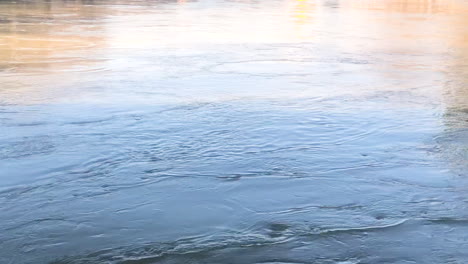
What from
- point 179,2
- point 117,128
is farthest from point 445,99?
point 179,2

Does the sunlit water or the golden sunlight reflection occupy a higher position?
the sunlit water

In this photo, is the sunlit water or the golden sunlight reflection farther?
the golden sunlight reflection

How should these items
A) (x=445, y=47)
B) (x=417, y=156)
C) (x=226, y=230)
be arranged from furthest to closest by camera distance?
1. (x=445, y=47)
2. (x=417, y=156)
3. (x=226, y=230)

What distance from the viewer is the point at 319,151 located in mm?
6535

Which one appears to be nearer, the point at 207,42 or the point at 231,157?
the point at 231,157

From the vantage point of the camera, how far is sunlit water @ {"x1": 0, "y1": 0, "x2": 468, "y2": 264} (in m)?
4.41

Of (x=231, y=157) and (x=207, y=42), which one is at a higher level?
(x=231, y=157)

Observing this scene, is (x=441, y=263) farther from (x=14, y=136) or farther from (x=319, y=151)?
(x=14, y=136)

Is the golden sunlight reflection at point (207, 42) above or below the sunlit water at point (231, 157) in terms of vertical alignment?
below

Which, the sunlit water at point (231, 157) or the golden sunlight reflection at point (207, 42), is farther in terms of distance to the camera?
the golden sunlight reflection at point (207, 42)

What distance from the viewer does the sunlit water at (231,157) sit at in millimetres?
4406

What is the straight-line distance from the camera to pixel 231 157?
20.6 ft

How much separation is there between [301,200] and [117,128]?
2.63 m

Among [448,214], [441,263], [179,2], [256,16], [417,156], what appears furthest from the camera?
[179,2]
